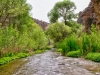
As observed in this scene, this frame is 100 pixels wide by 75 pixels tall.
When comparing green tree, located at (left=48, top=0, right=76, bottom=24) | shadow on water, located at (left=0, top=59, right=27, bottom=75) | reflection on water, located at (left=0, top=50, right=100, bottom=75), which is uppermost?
green tree, located at (left=48, top=0, right=76, bottom=24)

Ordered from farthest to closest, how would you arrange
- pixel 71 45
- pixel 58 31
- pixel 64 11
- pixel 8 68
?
pixel 64 11 < pixel 58 31 < pixel 71 45 < pixel 8 68

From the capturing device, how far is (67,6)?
2741 inches

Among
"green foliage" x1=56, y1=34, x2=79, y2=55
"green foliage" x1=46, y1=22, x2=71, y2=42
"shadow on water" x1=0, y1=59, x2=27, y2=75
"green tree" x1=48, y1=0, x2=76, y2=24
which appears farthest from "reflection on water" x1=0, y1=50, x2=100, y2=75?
"green tree" x1=48, y1=0, x2=76, y2=24

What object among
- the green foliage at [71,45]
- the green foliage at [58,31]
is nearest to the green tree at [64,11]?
the green foliage at [58,31]

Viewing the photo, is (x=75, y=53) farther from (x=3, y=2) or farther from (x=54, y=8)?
(x=54, y=8)

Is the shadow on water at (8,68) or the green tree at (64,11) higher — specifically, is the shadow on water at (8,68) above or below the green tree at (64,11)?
below

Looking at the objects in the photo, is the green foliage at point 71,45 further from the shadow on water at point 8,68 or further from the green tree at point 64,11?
the green tree at point 64,11

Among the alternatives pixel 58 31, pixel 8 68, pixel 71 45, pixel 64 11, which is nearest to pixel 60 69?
pixel 8 68

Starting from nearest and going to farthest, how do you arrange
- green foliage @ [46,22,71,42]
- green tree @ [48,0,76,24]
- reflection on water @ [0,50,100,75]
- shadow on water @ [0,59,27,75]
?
reflection on water @ [0,50,100,75], shadow on water @ [0,59,27,75], green foliage @ [46,22,71,42], green tree @ [48,0,76,24]

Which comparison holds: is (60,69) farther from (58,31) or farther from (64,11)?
(64,11)

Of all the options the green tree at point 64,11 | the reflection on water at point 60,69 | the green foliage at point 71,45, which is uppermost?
the green tree at point 64,11

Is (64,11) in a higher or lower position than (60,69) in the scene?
higher

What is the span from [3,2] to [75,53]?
13058mm

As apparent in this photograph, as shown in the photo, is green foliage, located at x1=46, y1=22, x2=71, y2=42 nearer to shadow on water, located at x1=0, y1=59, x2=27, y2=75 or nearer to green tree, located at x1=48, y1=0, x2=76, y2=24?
green tree, located at x1=48, y1=0, x2=76, y2=24
